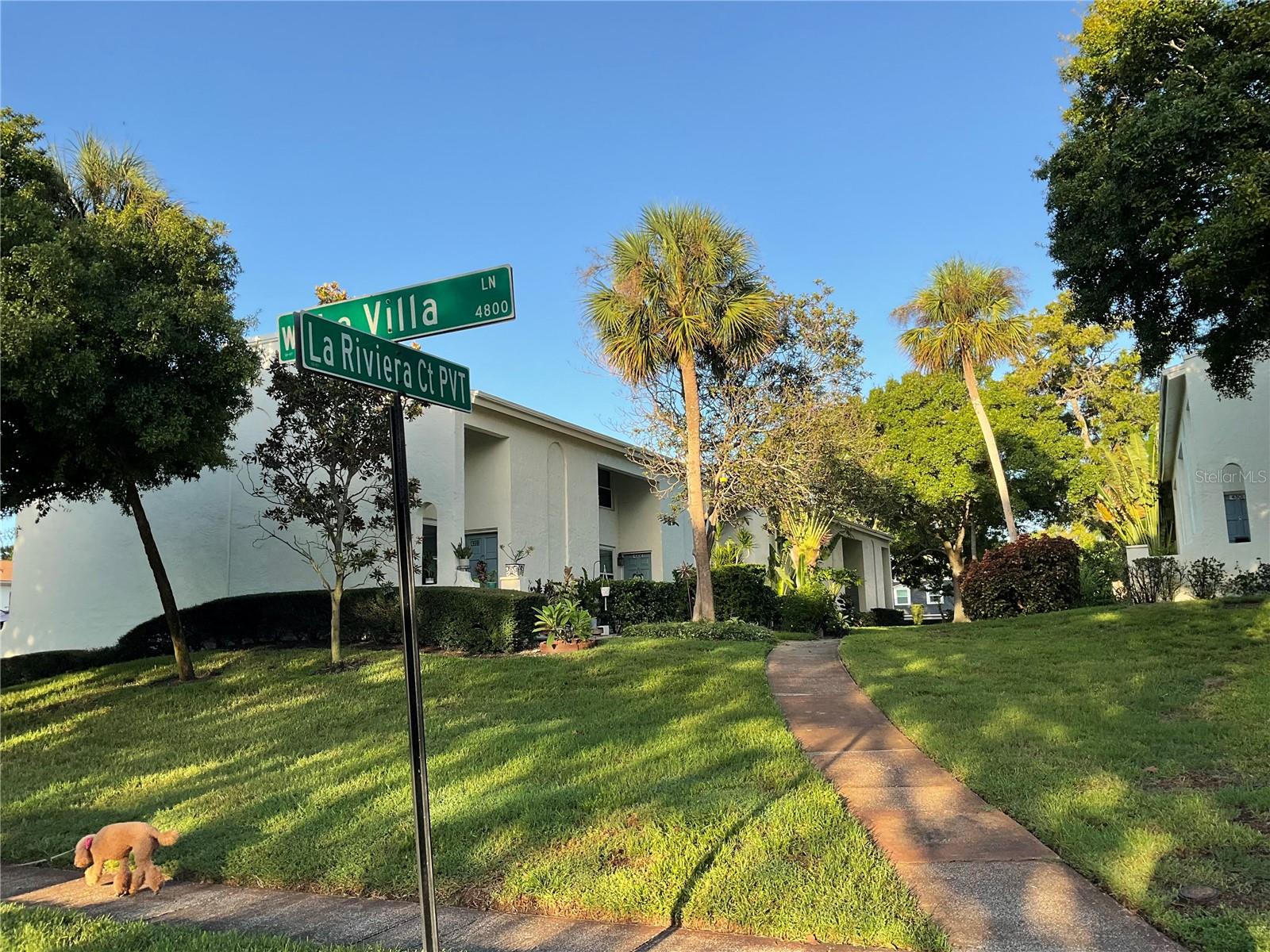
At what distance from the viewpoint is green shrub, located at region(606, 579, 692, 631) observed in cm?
1955

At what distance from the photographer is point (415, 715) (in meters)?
3.29

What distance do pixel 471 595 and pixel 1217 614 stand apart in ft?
37.5

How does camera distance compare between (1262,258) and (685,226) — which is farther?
(685,226)

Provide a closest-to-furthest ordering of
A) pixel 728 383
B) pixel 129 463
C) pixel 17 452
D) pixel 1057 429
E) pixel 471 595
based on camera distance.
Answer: pixel 17 452 → pixel 129 463 → pixel 471 595 → pixel 728 383 → pixel 1057 429

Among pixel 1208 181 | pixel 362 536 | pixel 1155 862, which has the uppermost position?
pixel 1208 181

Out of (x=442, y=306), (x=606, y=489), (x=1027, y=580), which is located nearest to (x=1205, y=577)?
(x=1027, y=580)

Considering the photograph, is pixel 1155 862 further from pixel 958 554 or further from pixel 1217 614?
pixel 958 554

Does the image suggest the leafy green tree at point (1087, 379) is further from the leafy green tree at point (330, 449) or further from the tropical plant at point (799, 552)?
the leafy green tree at point (330, 449)

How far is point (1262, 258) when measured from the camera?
8.87m

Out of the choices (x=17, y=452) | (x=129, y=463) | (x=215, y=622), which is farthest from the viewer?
(x=215, y=622)

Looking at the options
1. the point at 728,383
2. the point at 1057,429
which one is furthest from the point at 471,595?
the point at 1057,429

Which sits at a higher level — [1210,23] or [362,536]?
[1210,23]

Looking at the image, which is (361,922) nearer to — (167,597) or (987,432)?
(167,597)

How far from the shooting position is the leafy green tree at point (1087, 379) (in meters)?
33.3
